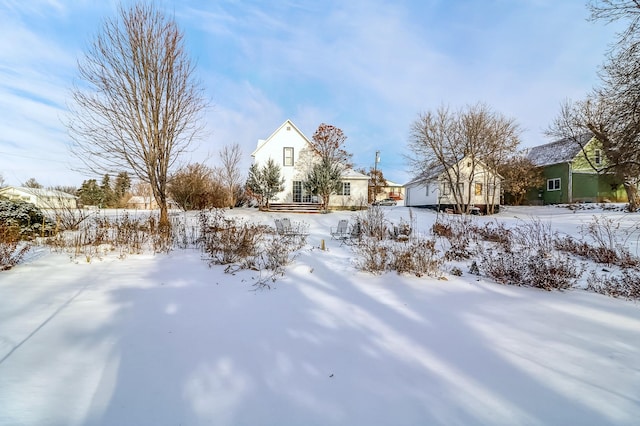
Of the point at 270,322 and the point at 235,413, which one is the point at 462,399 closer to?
the point at 235,413

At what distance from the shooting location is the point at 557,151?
30.1 metres

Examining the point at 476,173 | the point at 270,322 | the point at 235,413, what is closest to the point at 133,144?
the point at 270,322

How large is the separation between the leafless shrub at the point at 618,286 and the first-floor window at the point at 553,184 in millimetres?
30113

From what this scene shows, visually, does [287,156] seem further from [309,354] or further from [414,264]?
[309,354]

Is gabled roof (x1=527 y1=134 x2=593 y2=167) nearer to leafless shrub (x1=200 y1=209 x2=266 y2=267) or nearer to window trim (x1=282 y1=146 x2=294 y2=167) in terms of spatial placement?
window trim (x1=282 y1=146 x2=294 y2=167)

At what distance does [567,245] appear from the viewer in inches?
306

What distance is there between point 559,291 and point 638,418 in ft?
11.5

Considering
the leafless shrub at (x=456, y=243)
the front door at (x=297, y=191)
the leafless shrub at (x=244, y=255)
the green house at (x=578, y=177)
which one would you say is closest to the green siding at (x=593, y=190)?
the green house at (x=578, y=177)

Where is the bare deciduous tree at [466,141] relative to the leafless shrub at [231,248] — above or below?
above

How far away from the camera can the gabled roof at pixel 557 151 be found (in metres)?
27.2

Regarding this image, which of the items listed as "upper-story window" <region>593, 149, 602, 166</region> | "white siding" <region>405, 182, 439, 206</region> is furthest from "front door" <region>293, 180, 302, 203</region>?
"upper-story window" <region>593, 149, 602, 166</region>

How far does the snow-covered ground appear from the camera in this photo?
7.30 feet

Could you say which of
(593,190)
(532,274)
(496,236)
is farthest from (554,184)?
(532,274)

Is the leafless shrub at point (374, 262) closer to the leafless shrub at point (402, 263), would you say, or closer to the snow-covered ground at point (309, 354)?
the leafless shrub at point (402, 263)
